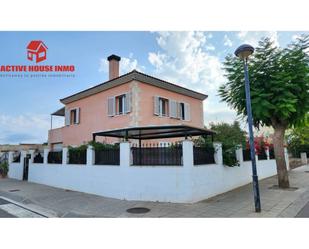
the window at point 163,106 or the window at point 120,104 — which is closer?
the window at point 120,104

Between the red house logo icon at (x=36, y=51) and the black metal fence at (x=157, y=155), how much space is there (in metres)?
8.45

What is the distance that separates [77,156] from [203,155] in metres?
6.15

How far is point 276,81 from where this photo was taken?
29.1 feet

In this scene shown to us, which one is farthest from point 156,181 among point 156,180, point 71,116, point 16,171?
point 16,171

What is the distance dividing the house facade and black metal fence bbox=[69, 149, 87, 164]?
2.91 meters

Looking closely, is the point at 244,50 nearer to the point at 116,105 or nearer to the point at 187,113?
the point at 116,105

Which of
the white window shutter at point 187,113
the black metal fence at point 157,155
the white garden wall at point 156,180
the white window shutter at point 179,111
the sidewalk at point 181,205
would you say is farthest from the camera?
the white window shutter at point 187,113

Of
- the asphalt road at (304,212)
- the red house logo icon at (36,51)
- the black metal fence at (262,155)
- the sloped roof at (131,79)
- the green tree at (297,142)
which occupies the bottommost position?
the asphalt road at (304,212)

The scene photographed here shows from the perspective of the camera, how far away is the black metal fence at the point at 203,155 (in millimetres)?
8084

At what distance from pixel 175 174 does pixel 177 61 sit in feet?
24.8

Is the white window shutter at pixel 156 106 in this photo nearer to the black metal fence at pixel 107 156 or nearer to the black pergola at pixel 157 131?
the black pergola at pixel 157 131

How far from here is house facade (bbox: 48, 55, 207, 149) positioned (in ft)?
41.1

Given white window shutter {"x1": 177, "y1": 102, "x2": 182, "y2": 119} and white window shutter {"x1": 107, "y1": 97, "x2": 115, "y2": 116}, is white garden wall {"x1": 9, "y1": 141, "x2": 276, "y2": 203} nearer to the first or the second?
white window shutter {"x1": 107, "y1": 97, "x2": 115, "y2": 116}

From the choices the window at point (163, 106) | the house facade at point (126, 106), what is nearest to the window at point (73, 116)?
the house facade at point (126, 106)
